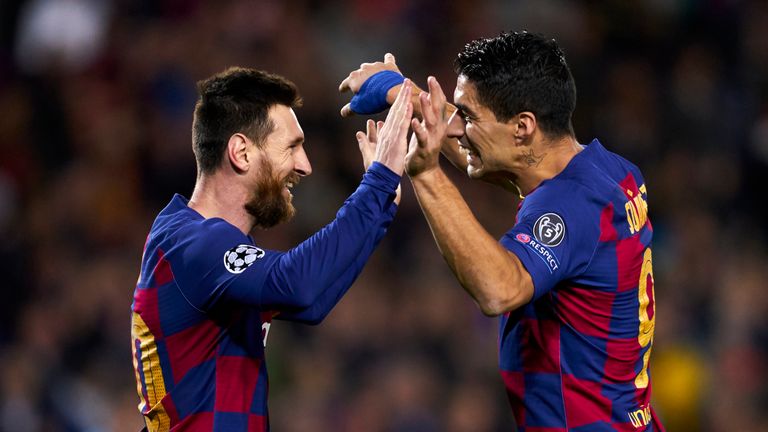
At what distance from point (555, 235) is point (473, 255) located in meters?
0.30

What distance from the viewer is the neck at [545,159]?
157 inches

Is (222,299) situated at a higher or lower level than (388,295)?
higher

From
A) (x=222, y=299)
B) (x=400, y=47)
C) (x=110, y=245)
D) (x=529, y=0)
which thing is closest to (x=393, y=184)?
(x=222, y=299)

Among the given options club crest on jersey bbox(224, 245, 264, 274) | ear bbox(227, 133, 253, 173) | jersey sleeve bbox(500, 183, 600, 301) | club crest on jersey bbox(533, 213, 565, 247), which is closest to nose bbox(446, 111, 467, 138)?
jersey sleeve bbox(500, 183, 600, 301)

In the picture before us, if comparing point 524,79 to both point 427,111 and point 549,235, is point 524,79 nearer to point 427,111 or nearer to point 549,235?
point 427,111

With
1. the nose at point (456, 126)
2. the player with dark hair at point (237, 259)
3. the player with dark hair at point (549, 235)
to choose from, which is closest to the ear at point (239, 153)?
the player with dark hair at point (237, 259)

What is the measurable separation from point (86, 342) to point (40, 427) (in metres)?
0.66

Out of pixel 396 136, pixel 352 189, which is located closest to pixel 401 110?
pixel 396 136

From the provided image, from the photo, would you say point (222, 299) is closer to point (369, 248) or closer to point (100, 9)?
point (369, 248)

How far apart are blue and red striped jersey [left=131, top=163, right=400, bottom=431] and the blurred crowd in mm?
3015

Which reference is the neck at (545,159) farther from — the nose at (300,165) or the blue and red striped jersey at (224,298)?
the nose at (300,165)

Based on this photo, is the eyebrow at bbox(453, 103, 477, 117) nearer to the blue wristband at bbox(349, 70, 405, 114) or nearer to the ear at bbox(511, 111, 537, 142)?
the ear at bbox(511, 111, 537, 142)

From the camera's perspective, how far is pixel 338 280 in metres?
3.60

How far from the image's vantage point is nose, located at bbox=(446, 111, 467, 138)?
4.03 meters
